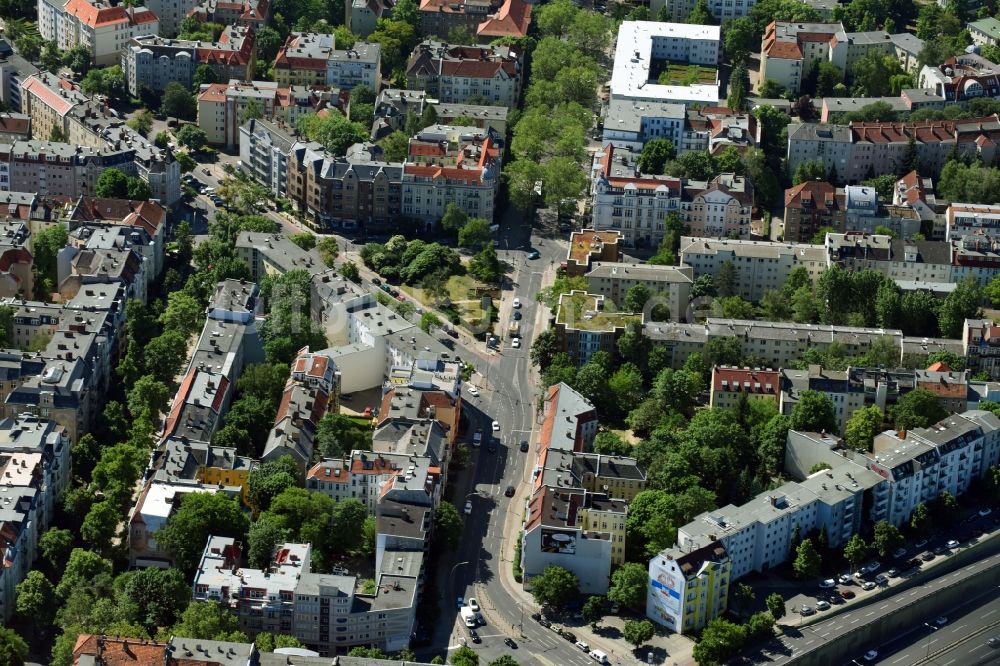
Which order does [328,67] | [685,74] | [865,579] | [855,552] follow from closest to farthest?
[865,579]
[855,552]
[328,67]
[685,74]

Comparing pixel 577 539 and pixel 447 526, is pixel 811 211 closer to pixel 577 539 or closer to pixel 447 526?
pixel 577 539

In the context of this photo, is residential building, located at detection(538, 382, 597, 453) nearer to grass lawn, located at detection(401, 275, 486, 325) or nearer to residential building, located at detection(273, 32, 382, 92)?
grass lawn, located at detection(401, 275, 486, 325)

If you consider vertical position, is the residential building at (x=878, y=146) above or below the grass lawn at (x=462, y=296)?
above

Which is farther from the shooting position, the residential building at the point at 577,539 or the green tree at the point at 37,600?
the residential building at the point at 577,539

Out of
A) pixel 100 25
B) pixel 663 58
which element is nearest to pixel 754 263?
pixel 663 58

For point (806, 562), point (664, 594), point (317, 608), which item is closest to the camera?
point (317, 608)

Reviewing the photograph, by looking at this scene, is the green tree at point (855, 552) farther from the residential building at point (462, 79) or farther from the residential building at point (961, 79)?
the residential building at point (462, 79)

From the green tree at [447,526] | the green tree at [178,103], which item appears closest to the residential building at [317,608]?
the green tree at [447,526]
